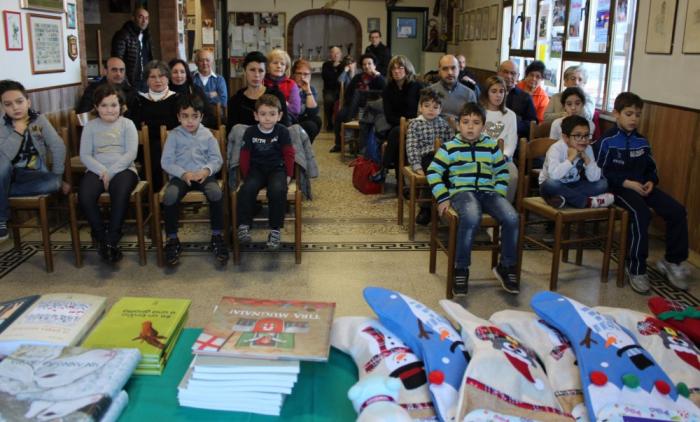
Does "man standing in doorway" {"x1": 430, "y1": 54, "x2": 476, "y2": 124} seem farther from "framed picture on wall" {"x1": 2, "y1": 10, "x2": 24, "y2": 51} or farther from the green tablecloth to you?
the green tablecloth

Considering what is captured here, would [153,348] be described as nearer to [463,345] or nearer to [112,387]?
[112,387]

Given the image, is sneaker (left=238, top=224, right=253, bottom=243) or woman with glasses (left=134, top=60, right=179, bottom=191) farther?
woman with glasses (left=134, top=60, right=179, bottom=191)

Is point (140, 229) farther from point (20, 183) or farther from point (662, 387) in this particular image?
point (662, 387)

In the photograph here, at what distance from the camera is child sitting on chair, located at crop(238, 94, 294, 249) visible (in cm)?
382

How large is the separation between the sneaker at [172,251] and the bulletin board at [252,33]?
28.2ft

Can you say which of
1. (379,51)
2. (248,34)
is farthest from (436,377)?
(248,34)

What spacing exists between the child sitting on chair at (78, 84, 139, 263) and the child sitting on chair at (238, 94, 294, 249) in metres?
0.68

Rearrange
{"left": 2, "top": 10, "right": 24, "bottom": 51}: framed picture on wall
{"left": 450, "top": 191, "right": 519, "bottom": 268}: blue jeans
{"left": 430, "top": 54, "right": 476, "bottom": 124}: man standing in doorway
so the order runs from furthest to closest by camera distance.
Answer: {"left": 430, "top": 54, "right": 476, "bottom": 124}: man standing in doorway < {"left": 2, "top": 10, "right": 24, "bottom": 51}: framed picture on wall < {"left": 450, "top": 191, "right": 519, "bottom": 268}: blue jeans

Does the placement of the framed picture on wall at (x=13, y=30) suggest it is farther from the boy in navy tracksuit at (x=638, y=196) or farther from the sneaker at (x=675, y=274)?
the sneaker at (x=675, y=274)

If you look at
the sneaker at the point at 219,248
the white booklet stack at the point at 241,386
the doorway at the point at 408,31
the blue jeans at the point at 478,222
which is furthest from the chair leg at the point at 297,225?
the doorway at the point at 408,31

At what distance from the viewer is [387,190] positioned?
5.80 m

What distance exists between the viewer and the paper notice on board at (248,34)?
12031 mm

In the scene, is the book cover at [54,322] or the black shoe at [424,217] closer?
the book cover at [54,322]

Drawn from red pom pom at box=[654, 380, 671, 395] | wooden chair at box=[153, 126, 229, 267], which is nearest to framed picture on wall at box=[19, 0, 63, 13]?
wooden chair at box=[153, 126, 229, 267]
